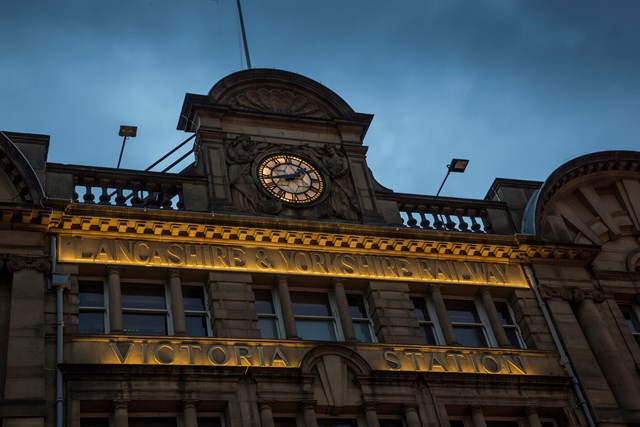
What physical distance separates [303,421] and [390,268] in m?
5.81

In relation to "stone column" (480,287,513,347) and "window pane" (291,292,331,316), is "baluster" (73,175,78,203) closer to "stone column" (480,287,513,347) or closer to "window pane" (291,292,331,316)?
"window pane" (291,292,331,316)

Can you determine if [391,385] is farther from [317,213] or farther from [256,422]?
[317,213]

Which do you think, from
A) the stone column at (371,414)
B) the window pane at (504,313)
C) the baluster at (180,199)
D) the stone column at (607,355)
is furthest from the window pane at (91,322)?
the stone column at (607,355)

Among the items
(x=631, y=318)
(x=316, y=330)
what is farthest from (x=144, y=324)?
(x=631, y=318)

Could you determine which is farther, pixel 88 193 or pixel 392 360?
pixel 88 193

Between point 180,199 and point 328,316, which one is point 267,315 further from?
point 180,199

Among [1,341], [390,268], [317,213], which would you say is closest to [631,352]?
[390,268]

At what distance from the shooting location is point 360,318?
25.9m

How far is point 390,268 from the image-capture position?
26.8 metres

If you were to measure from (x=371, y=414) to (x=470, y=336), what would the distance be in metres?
4.99

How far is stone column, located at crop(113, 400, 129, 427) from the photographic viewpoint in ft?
68.5

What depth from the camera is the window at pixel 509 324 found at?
89.3ft

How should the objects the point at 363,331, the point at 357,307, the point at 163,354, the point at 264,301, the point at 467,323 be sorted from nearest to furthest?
1. the point at 163,354
2. the point at 264,301
3. the point at 363,331
4. the point at 357,307
5. the point at 467,323

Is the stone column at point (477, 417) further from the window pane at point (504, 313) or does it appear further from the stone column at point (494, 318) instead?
the window pane at point (504, 313)
